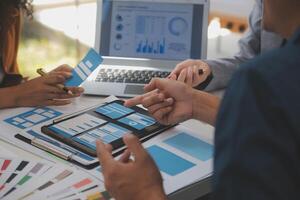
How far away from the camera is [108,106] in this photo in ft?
4.45

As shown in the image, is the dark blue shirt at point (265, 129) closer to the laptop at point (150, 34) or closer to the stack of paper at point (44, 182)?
the stack of paper at point (44, 182)

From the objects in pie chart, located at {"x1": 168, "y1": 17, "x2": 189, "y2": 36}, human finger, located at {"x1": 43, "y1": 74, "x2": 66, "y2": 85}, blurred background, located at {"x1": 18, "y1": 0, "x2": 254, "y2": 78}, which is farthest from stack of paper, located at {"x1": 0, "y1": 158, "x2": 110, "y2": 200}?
blurred background, located at {"x1": 18, "y1": 0, "x2": 254, "y2": 78}

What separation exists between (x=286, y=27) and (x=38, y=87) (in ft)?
2.97

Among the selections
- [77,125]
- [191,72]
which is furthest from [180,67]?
[77,125]

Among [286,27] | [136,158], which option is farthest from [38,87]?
[286,27]

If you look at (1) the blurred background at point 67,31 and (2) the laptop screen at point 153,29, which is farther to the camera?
(1) the blurred background at point 67,31

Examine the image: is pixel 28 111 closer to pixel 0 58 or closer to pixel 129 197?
pixel 0 58

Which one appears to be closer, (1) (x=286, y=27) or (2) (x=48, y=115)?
(1) (x=286, y=27)

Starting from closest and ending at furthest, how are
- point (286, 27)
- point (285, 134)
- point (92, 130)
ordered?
1. point (285, 134)
2. point (286, 27)
3. point (92, 130)

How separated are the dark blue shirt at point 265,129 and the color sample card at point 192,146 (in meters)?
0.53

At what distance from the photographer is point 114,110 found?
4.35 feet

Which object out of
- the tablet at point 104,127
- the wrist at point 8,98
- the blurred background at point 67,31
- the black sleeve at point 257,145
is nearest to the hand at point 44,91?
the wrist at point 8,98

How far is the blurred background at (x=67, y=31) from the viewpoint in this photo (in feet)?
9.68

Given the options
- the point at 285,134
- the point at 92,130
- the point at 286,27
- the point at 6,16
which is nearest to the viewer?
the point at 285,134
